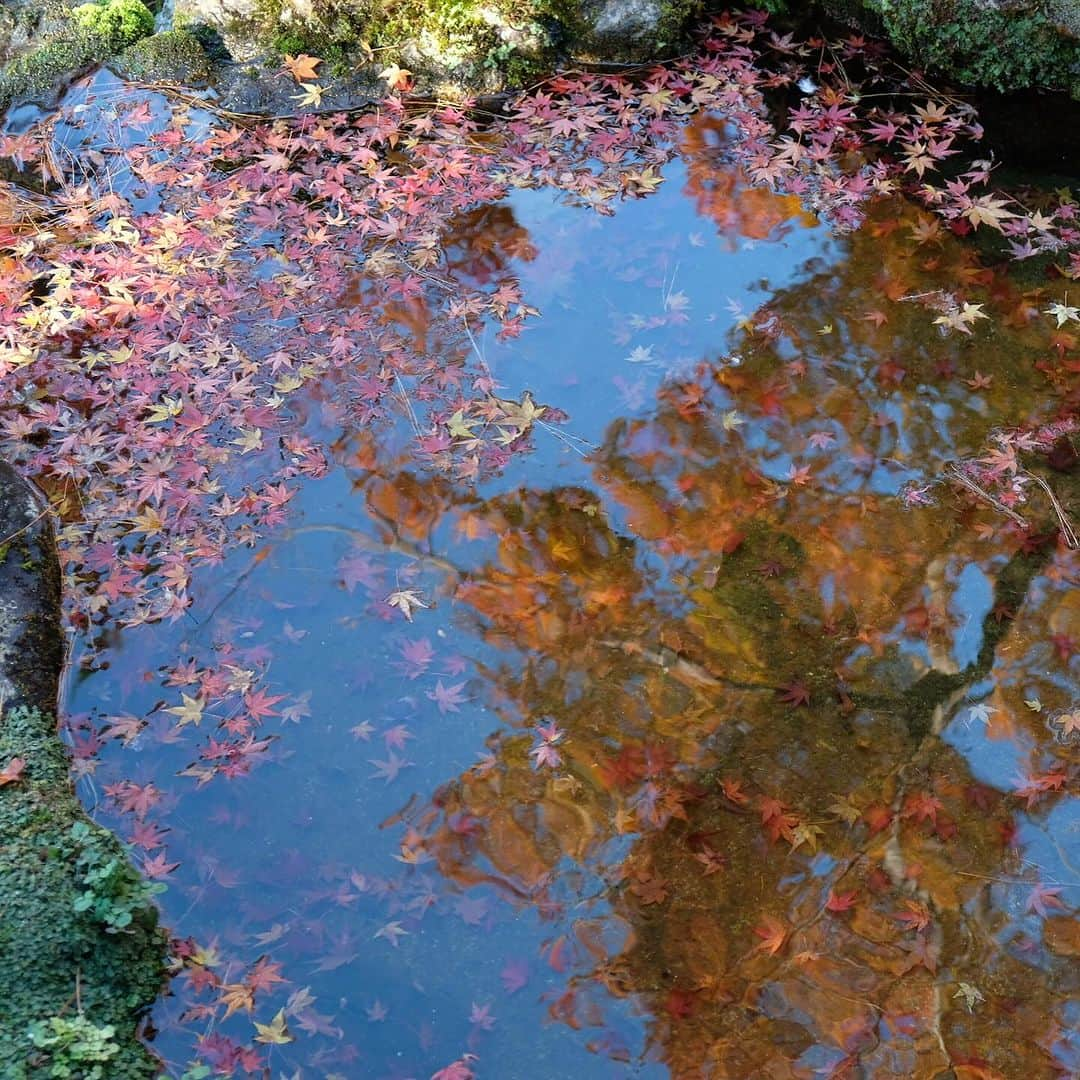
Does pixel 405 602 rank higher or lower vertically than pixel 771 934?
higher

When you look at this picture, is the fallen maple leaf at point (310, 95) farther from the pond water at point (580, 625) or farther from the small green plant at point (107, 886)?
the small green plant at point (107, 886)

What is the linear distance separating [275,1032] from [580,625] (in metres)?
1.95

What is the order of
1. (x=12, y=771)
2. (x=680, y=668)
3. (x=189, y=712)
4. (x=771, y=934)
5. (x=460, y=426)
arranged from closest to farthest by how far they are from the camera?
(x=771, y=934) → (x=12, y=771) → (x=189, y=712) → (x=680, y=668) → (x=460, y=426)

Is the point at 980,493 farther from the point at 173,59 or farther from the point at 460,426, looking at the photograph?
the point at 173,59

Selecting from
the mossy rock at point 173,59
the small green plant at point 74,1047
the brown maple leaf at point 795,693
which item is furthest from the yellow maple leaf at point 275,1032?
the mossy rock at point 173,59

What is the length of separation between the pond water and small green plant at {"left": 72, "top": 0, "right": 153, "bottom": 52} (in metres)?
1.68

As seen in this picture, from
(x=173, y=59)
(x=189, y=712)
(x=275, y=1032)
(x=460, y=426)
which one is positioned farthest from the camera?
(x=173, y=59)

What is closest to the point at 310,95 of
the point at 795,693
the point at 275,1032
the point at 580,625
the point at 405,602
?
the point at 405,602

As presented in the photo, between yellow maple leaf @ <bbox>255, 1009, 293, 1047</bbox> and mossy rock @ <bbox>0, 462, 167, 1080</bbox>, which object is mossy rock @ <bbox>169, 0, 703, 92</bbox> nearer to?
mossy rock @ <bbox>0, 462, 167, 1080</bbox>

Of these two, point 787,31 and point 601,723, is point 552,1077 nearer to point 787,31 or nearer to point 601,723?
point 601,723

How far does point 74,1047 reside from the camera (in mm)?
2900

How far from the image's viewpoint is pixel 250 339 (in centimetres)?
526

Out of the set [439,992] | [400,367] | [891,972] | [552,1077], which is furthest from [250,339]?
[891,972]

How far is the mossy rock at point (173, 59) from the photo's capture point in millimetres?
6812
